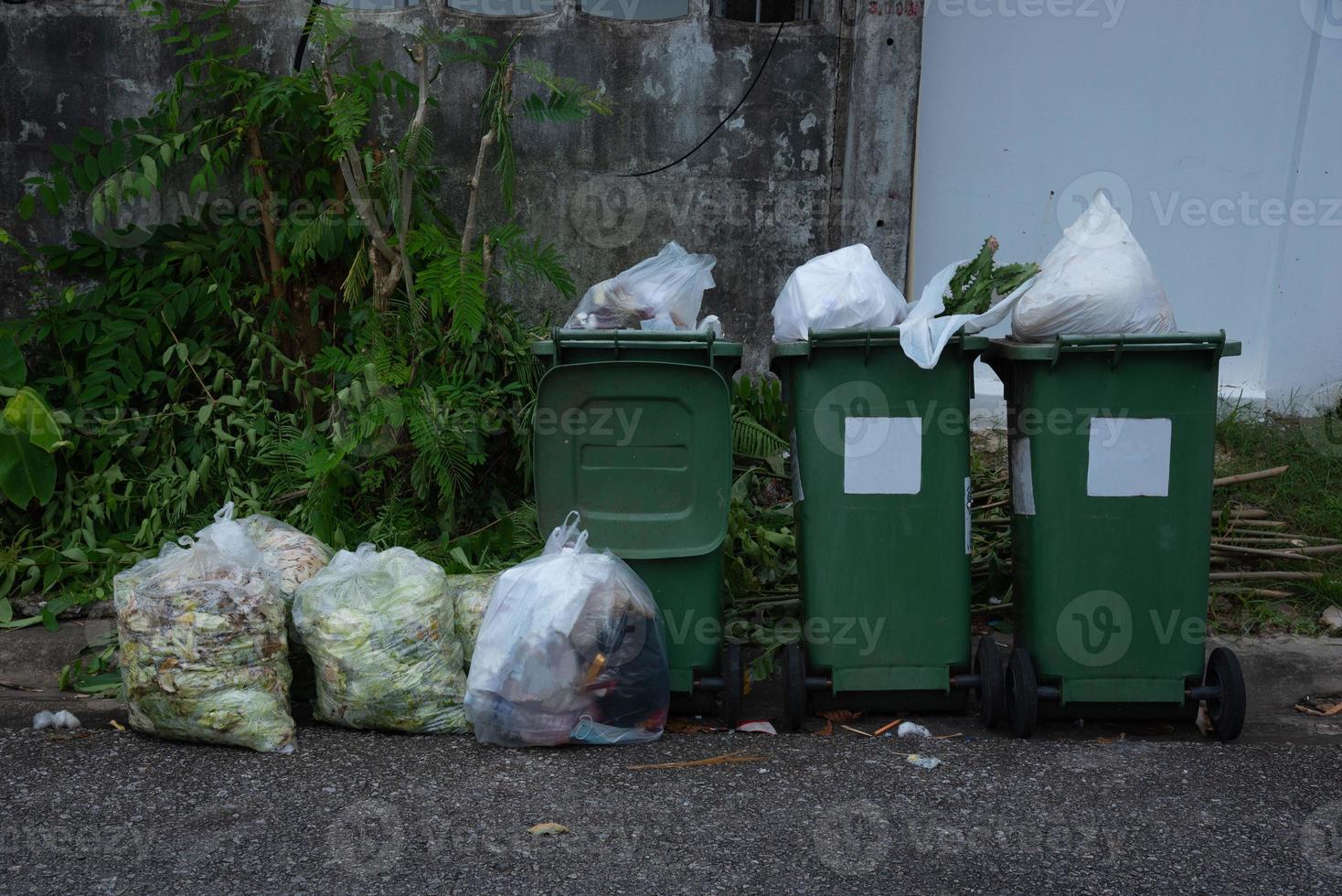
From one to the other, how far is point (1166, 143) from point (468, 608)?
4.25 meters

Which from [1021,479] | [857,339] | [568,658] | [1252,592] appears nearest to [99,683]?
[568,658]

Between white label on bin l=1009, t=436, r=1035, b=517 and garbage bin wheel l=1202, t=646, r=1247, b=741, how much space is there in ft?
2.43

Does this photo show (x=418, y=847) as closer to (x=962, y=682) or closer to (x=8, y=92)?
(x=962, y=682)

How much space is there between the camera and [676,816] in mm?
2924

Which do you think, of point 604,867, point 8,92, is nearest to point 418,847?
point 604,867

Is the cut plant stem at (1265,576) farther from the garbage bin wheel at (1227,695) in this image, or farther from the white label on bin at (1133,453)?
the white label on bin at (1133,453)

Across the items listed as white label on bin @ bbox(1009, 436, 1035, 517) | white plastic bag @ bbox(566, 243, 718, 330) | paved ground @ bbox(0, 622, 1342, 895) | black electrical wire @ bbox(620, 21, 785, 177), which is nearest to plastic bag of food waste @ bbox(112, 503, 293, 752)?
paved ground @ bbox(0, 622, 1342, 895)

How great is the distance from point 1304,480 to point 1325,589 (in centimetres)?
87

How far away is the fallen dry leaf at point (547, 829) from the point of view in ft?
9.26

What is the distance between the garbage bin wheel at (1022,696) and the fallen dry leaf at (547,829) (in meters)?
1.49

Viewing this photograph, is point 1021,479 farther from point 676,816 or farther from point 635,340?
point 676,816

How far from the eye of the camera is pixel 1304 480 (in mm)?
5062

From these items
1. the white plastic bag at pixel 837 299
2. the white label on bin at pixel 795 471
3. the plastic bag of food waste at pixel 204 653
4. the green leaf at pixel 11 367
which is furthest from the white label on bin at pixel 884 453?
the green leaf at pixel 11 367

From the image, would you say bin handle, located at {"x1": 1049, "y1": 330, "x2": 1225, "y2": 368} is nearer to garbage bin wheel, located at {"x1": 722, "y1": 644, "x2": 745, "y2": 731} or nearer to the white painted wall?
→ garbage bin wheel, located at {"x1": 722, "y1": 644, "x2": 745, "y2": 731}
